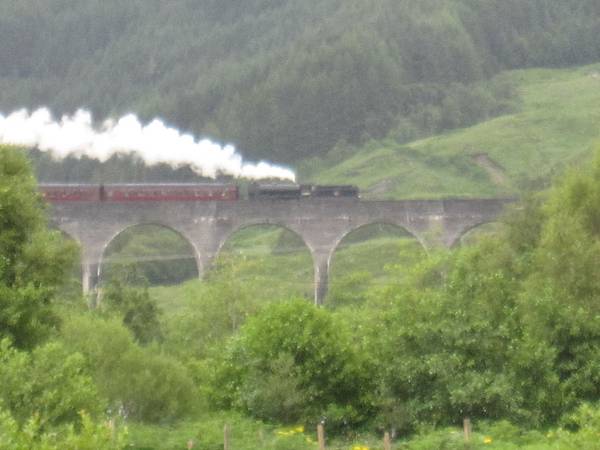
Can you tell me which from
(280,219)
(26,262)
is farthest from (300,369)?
(280,219)

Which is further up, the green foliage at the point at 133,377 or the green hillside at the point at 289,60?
the green hillside at the point at 289,60

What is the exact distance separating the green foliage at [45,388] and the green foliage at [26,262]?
7.97ft

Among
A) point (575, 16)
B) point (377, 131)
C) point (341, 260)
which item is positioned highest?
point (575, 16)

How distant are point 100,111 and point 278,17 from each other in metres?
22.8

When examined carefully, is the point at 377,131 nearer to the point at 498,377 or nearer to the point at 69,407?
the point at 498,377

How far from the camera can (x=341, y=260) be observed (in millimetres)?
75688

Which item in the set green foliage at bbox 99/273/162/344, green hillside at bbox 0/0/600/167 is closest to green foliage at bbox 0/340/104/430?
green foliage at bbox 99/273/162/344

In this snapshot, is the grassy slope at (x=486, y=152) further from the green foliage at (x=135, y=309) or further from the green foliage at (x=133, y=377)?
the green foliage at (x=133, y=377)

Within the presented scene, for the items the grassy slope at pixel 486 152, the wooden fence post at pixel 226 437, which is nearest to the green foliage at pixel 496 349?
the wooden fence post at pixel 226 437

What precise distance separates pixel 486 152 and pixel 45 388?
266ft

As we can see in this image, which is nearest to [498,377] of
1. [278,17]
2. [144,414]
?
[144,414]

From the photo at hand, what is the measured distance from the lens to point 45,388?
16469 millimetres

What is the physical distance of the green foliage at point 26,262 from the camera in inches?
785

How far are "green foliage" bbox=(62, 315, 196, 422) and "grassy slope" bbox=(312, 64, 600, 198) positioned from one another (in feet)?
186
